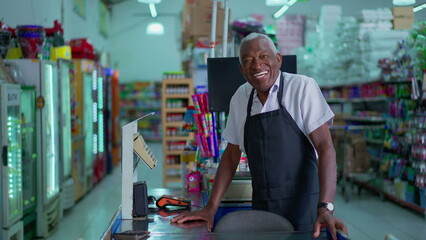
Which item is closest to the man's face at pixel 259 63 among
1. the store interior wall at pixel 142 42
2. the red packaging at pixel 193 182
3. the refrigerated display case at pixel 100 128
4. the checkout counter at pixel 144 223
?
the checkout counter at pixel 144 223

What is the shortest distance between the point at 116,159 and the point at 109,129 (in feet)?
6.70

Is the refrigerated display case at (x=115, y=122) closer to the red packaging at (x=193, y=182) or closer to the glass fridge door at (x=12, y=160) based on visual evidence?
the glass fridge door at (x=12, y=160)

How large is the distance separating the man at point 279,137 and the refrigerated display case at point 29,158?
366cm

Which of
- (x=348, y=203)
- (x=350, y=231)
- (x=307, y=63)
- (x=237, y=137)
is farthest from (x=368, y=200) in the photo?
(x=237, y=137)

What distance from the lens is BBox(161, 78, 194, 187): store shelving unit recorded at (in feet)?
30.9

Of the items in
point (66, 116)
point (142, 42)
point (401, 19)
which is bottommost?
point (66, 116)

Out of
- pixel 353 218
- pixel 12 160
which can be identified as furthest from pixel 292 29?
pixel 12 160

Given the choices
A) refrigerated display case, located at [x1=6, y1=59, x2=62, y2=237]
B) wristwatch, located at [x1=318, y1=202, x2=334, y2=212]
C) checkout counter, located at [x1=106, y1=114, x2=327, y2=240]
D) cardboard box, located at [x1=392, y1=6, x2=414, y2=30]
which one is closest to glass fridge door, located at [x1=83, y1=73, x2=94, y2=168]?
refrigerated display case, located at [x1=6, y1=59, x2=62, y2=237]

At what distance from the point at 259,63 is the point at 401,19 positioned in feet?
20.9

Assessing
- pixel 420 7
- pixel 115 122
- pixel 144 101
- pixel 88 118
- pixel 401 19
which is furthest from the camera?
pixel 144 101

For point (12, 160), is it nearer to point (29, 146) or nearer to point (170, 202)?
point (29, 146)

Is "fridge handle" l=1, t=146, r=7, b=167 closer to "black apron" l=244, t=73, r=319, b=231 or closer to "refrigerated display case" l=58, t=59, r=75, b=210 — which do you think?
"refrigerated display case" l=58, t=59, r=75, b=210

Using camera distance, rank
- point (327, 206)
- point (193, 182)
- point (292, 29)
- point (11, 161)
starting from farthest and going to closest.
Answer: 1. point (292, 29)
2. point (11, 161)
3. point (193, 182)
4. point (327, 206)

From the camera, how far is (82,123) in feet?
30.4
